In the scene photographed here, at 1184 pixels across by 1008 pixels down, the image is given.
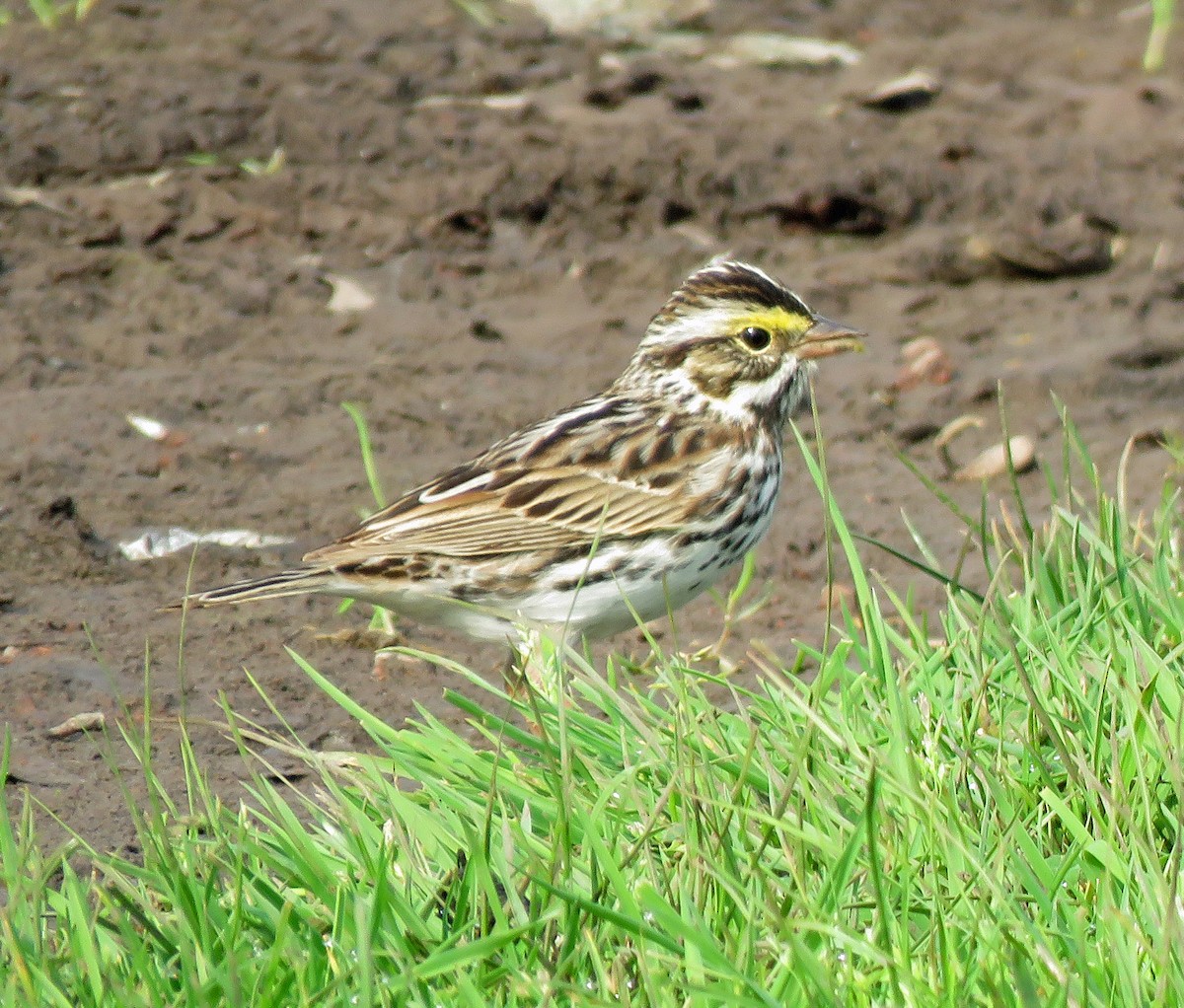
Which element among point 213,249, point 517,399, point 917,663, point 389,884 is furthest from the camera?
point 213,249

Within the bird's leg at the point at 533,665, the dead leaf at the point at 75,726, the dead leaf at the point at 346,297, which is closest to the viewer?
the bird's leg at the point at 533,665

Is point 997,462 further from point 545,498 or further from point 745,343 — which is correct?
point 545,498

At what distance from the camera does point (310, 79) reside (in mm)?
10086

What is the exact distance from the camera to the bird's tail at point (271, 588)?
533 centimetres

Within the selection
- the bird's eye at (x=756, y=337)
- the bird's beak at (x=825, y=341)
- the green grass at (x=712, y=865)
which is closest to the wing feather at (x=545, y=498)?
the bird's eye at (x=756, y=337)

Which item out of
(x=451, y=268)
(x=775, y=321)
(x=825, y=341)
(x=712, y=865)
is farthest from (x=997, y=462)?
(x=712, y=865)

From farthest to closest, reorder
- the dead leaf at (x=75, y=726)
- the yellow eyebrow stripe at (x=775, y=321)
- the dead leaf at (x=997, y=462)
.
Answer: the dead leaf at (x=997, y=462)
the yellow eyebrow stripe at (x=775, y=321)
the dead leaf at (x=75, y=726)

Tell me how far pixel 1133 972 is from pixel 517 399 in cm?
502

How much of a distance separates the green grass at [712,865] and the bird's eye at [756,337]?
1846mm

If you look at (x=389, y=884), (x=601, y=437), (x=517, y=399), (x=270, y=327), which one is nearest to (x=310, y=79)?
(x=270, y=327)

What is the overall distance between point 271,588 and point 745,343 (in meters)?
1.77

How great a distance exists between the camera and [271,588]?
5426 millimetres

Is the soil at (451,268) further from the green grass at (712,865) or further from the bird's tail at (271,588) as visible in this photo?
the green grass at (712,865)

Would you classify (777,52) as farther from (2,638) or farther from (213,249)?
(2,638)
